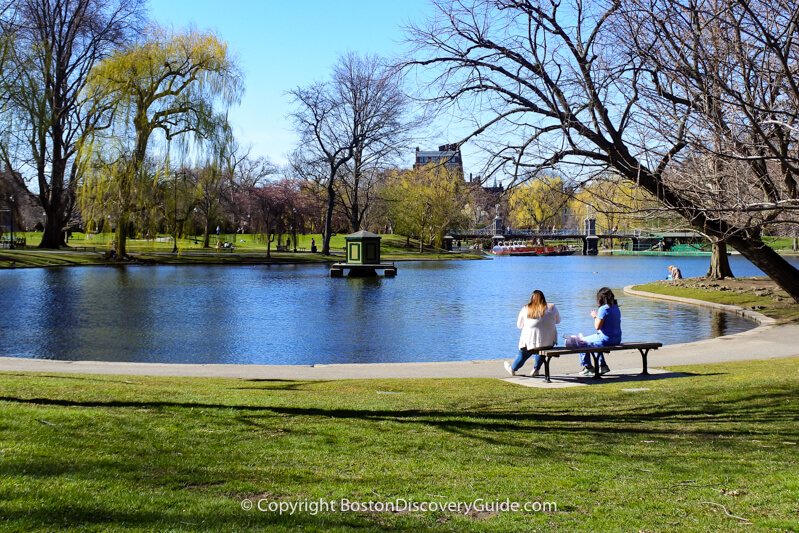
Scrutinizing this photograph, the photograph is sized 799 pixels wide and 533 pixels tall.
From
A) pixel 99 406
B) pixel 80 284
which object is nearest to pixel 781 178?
pixel 99 406

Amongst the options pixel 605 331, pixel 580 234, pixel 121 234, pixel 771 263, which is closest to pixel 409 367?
pixel 605 331

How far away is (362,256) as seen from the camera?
49.0m

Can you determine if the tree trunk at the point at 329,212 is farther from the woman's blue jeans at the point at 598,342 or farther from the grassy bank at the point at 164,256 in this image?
the woman's blue jeans at the point at 598,342

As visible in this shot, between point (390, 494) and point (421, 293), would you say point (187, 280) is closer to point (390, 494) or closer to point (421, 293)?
point (421, 293)

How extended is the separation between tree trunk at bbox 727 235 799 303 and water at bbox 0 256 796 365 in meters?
1.67

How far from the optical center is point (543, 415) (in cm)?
838

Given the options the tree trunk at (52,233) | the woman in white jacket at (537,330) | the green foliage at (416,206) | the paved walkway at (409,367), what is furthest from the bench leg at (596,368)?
the green foliage at (416,206)

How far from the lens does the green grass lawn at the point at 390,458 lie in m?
4.74

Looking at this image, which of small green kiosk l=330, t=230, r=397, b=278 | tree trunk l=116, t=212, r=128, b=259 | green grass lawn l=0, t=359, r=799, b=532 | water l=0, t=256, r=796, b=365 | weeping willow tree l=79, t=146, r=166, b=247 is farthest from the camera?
small green kiosk l=330, t=230, r=397, b=278

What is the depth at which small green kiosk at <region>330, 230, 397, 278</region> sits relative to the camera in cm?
4834

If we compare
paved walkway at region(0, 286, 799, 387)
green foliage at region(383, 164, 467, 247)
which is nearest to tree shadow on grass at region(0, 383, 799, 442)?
paved walkway at region(0, 286, 799, 387)

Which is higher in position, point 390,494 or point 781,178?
point 781,178

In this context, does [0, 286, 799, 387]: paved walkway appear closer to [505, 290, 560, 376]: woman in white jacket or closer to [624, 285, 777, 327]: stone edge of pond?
[505, 290, 560, 376]: woman in white jacket

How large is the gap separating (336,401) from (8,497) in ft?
15.4
